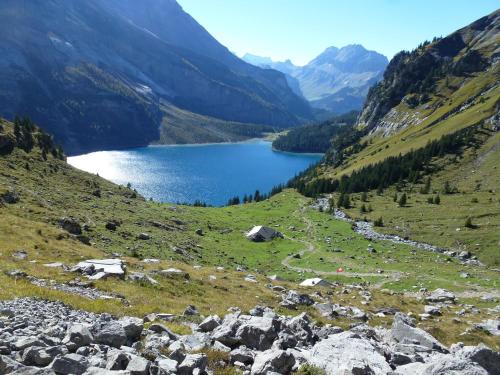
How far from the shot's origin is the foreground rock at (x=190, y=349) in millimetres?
11820

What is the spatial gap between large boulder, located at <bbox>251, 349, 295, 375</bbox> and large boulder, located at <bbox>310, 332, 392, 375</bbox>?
1012mm

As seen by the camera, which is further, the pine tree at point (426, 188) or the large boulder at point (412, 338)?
the pine tree at point (426, 188)

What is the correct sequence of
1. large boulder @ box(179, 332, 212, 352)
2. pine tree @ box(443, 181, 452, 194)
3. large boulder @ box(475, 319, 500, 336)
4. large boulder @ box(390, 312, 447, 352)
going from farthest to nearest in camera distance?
pine tree @ box(443, 181, 452, 194)
large boulder @ box(475, 319, 500, 336)
large boulder @ box(390, 312, 447, 352)
large boulder @ box(179, 332, 212, 352)

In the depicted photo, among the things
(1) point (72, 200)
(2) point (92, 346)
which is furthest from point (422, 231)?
(2) point (92, 346)

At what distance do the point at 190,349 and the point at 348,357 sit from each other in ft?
18.3

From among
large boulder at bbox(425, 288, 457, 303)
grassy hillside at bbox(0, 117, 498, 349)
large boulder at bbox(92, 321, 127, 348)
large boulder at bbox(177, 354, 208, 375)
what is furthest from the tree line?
large boulder at bbox(177, 354, 208, 375)

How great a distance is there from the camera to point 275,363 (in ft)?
45.2

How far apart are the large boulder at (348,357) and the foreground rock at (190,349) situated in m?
0.03

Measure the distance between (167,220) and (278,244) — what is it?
843 inches

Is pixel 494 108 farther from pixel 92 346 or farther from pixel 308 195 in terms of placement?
pixel 92 346

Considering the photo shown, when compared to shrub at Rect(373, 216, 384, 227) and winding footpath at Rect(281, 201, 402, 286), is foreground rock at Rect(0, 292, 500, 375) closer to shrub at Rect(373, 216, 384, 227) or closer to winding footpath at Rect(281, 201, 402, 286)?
winding footpath at Rect(281, 201, 402, 286)

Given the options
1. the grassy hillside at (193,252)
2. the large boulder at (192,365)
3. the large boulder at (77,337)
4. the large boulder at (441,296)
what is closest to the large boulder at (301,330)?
the grassy hillside at (193,252)

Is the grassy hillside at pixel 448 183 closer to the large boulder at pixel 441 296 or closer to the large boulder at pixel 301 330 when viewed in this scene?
the large boulder at pixel 441 296

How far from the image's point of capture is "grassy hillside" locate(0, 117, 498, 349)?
28578 millimetres
